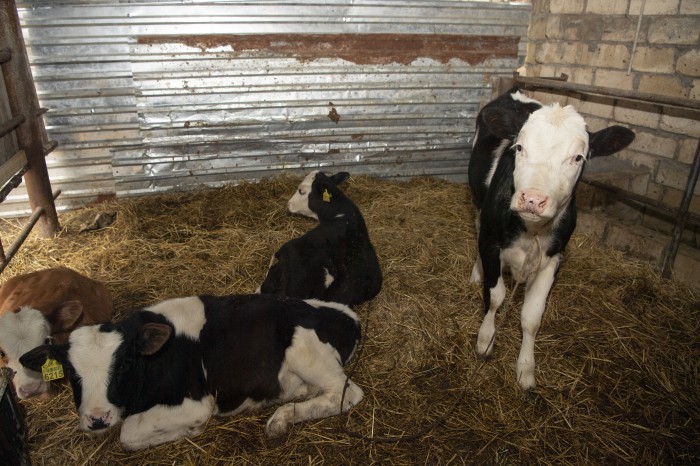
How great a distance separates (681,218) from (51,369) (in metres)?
4.98

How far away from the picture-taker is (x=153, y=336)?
2.57 metres

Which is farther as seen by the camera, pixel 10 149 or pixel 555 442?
pixel 10 149

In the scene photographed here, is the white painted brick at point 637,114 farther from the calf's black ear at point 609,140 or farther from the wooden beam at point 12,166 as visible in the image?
the wooden beam at point 12,166

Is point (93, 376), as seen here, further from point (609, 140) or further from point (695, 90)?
point (695, 90)

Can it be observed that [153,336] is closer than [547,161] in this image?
Yes

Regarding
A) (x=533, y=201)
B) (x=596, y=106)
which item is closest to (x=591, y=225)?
(x=596, y=106)

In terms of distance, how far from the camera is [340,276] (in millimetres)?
4012

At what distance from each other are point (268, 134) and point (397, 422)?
4391 millimetres

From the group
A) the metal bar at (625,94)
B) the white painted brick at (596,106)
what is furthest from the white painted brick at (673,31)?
the white painted brick at (596,106)

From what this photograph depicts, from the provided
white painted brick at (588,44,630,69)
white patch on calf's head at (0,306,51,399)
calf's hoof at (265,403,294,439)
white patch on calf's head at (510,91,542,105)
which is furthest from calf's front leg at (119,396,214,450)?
white painted brick at (588,44,630,69)

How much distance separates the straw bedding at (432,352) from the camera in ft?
9.29

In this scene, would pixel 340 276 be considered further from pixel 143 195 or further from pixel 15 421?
pixel 143 195

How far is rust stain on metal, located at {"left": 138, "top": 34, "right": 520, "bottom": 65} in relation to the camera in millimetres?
5930

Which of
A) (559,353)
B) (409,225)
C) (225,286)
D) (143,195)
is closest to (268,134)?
(143,195)
